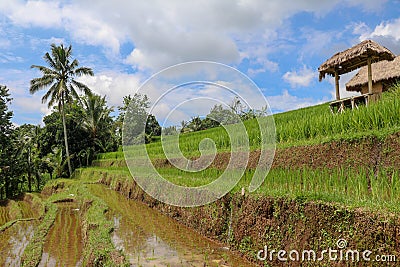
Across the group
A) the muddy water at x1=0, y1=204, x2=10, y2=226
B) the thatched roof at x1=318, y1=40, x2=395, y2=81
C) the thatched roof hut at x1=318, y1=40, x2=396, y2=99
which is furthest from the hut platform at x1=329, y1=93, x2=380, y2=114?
the muddy water at x1=0, y1=204, x2=10, y2=226

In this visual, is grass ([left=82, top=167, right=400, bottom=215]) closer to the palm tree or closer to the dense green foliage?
the dense green foliage

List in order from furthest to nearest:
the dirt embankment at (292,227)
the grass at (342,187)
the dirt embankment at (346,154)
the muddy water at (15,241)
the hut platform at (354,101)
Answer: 1. the hut platform at (354,101)
2. the muddy water at (15,241)
3. the dirt embankment at (346,154)
4. the grass at (342,187)
5. the dirt embankment at (292,227)

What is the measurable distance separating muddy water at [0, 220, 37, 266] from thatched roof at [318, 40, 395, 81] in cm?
885

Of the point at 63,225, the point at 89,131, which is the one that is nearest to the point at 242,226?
the point at 63,225

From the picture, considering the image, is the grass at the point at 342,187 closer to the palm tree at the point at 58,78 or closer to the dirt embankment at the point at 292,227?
the dirt embankment at the point at 292,227

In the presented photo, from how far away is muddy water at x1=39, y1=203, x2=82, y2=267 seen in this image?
5473 mm

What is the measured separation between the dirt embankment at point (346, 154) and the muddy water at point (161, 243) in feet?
7.01

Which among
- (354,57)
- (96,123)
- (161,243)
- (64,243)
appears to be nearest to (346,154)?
(161,243)

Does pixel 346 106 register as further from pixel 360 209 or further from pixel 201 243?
pixel 360 209

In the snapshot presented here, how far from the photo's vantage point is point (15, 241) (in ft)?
23.7

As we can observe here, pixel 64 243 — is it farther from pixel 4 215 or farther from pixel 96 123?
pixel 96 123

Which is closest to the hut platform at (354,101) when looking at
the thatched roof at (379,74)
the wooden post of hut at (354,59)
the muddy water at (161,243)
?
the wooden post of hut at (354,59)

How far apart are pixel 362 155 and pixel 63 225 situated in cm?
730

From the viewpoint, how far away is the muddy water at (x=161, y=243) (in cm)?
492
